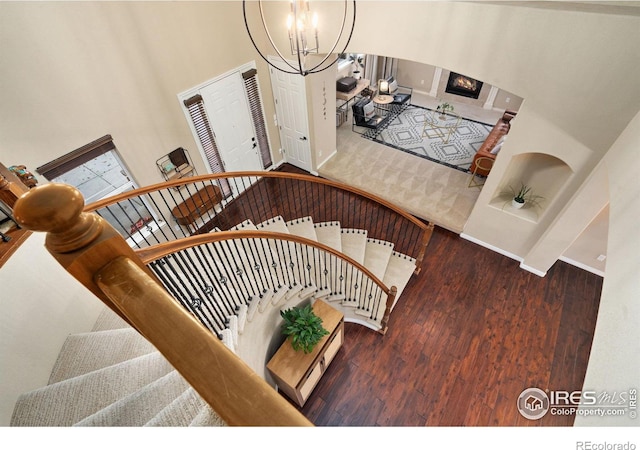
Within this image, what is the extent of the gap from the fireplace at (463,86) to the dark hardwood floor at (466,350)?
21.3ft

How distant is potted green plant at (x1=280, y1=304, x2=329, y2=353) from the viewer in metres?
3.30

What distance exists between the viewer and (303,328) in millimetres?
3352

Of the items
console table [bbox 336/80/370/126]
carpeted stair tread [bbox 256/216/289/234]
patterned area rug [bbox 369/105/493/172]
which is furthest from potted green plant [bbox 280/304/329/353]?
console table [bbox 336/80/370/126]

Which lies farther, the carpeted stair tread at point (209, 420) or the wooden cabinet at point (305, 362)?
the wooden cabinet at point (305, 362)

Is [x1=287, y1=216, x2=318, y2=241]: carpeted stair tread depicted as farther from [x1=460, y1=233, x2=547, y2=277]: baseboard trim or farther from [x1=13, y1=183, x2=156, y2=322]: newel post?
[x1=13, y1=183, x2=156, y2=322]: newel post

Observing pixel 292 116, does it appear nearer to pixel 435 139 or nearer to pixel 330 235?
pixel 330 235

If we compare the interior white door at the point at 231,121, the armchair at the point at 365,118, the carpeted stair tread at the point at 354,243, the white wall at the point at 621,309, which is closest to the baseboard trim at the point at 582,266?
the white wall at the point at 621,309

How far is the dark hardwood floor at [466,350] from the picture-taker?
3.59 meters

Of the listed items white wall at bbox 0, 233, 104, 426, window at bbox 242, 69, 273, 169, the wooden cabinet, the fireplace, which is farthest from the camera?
the fireplace

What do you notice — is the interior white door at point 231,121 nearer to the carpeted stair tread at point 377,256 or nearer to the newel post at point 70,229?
the carpeted stair tread at point 377,256

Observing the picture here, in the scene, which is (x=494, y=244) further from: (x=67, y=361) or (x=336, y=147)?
(x=67, y=361)

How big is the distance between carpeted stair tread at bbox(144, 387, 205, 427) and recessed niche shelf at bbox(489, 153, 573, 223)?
4.58 meters
